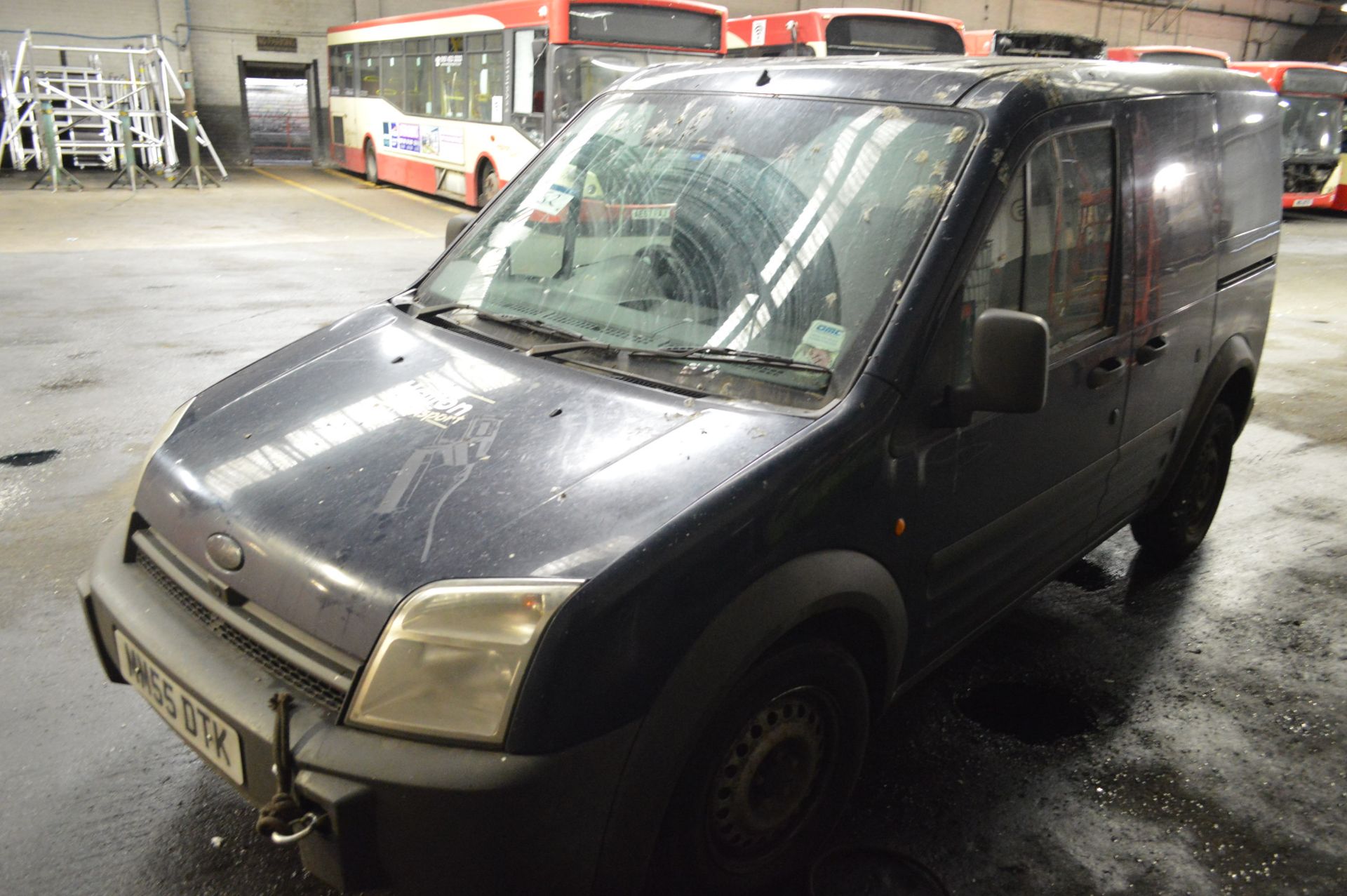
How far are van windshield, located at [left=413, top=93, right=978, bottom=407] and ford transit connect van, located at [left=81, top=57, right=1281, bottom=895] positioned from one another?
0.01 meters

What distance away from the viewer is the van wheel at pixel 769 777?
6.38ft

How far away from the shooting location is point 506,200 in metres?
3.20

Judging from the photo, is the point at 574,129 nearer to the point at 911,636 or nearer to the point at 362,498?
the point at 362,498

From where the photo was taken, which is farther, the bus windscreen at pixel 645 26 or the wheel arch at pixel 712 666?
the bus windscreen at pixel 645 26

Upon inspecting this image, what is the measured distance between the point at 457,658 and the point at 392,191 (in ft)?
61.4

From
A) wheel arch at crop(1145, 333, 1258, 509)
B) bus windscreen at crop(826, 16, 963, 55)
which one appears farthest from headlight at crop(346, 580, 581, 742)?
bus windscreen at crop(826, 16, 963, 55)

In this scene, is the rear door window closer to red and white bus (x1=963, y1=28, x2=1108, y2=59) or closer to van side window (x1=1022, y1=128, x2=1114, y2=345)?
van side window (x1=1022, y1=128, x2=1114, y2=345)

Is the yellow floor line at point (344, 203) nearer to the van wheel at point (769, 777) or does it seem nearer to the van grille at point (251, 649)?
the van grille at point (251, 649)

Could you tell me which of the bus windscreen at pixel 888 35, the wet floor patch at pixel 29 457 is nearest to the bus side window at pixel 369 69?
the bus windscreen at pixel 888 35

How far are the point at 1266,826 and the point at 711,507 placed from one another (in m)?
1.89

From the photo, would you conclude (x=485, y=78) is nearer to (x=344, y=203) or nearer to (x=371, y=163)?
(x=344, y=203)

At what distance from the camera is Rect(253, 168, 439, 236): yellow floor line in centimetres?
1383

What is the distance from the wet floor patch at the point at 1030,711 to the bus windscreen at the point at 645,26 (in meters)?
10.8

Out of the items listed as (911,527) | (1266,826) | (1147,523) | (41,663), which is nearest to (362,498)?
(911,527)
